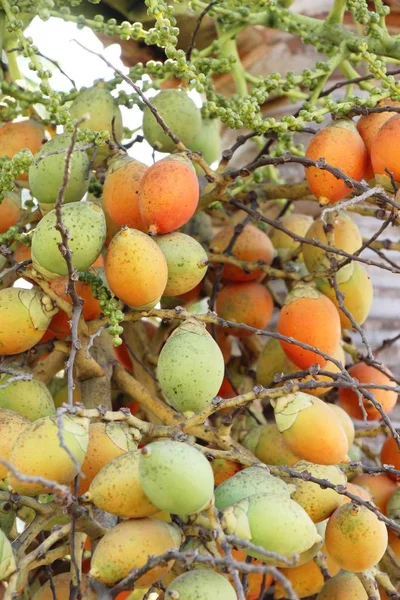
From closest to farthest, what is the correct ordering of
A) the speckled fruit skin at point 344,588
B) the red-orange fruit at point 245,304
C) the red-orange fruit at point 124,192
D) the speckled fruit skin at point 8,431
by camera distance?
the speckled fruit skin at point 8,431, the speckled fruit skin at point 344,588, the red-orange fruit at point 124,192, the red-orange fruit at point 245,304

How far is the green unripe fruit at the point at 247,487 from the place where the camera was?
0.93 m

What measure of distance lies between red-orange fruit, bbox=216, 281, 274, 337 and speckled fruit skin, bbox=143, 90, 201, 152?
10.4 inches

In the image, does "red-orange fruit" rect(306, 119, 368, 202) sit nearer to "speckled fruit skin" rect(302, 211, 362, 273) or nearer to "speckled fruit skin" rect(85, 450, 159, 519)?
"speckled fruit skin" rect(302, 211, 362, 273)

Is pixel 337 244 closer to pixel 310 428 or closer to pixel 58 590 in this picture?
pixel 310 428

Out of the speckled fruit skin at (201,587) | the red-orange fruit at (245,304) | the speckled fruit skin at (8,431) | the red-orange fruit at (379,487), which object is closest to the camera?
the speckled fruit skin at (201,587)

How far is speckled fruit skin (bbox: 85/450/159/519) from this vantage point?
2.95ft

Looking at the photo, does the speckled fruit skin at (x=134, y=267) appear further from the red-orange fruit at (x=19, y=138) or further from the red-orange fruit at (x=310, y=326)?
the red-orange fruit at (x=19, y=138)

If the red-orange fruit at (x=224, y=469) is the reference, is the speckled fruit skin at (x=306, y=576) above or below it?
below

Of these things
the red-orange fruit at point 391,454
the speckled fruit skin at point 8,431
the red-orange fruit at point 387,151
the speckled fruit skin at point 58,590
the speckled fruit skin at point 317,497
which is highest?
the red-orange fruit at point 387,151

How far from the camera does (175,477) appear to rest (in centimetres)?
84

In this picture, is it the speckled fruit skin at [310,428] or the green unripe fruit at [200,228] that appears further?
the green unripe fruit at [200,228]

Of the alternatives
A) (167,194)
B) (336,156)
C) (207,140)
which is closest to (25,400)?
(167,194)

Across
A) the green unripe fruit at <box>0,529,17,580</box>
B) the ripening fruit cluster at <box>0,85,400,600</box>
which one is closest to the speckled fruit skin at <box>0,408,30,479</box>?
the ripening fruit cluster at <box>0,85,400,600</box>

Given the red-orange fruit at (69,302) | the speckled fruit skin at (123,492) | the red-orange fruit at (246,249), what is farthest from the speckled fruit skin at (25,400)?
the red-orange fruit at (246,249)
